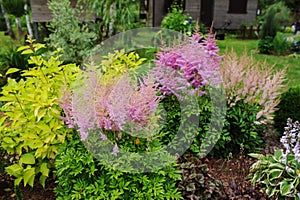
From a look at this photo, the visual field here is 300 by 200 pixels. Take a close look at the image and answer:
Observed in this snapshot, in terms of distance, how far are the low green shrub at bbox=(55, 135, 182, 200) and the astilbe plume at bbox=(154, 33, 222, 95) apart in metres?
0.85

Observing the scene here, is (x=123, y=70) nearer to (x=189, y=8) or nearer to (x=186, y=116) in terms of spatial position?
(x=186, y=116)

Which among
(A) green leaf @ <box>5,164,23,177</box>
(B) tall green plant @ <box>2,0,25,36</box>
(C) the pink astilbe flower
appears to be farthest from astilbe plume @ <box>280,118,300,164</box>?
(B) tall green plant @ <box>2,0,25,36</box>

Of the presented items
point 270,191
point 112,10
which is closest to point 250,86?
point 270,191

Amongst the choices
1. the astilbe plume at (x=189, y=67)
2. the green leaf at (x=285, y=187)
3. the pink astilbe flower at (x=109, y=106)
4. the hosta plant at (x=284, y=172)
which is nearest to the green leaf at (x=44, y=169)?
the pink astilbe flower at (x=109, y=106)

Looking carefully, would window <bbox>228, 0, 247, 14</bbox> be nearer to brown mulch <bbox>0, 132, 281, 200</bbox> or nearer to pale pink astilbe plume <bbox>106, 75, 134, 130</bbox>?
brown mulch <bbox>0, 132, 281, 200</bbox>

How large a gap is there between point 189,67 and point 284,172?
1.12 meters

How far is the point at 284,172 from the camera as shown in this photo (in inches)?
95.5

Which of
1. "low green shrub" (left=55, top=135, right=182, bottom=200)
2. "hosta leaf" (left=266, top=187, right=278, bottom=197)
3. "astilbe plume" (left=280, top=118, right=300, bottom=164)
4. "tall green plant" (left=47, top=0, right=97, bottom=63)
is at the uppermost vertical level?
"tall green plant" (left=47, top=0, right=97, bottom=63)

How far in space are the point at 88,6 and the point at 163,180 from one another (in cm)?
627

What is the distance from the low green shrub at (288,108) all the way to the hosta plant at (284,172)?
4.37ft

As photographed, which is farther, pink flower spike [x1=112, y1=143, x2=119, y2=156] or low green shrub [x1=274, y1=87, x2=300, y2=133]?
low green shrub [x1=274, y1=87, x2=300, y2=133]

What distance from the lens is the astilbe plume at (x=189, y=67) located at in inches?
108

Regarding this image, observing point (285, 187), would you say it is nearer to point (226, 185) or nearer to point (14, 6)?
point (226, 185)

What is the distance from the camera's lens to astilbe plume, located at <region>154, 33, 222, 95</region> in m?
2.74
